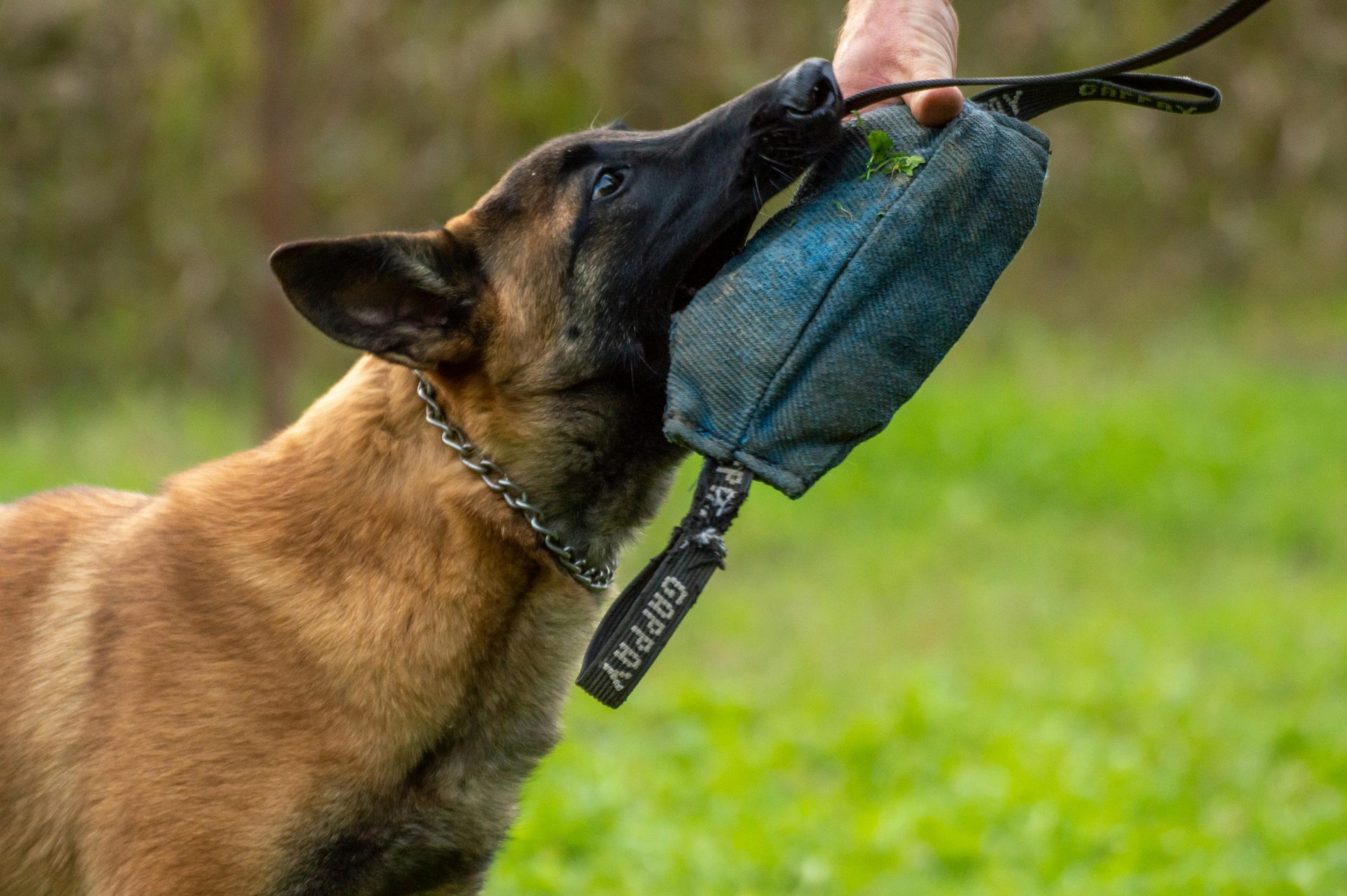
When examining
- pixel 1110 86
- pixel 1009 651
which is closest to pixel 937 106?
pixel 1110 86

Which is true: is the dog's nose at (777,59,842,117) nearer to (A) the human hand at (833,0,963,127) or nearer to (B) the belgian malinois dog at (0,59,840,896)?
(B) the belgian malinois dog at (0,59,840,896)

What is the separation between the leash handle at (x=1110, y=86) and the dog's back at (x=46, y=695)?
168cm

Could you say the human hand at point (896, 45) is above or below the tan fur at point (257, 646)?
above

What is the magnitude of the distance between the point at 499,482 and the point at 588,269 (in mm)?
467

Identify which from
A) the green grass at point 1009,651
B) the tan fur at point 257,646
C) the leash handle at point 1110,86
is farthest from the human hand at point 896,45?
the green grass at point 1009,651

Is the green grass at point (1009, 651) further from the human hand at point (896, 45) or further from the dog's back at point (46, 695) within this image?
the human hand at point (896, 45)

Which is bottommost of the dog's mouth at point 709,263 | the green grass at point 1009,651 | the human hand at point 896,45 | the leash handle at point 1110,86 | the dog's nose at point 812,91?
the green grass at point 1009,651

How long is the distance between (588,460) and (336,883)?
89 centimetres

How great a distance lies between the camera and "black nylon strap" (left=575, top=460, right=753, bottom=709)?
8.59 ft

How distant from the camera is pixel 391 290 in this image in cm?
270

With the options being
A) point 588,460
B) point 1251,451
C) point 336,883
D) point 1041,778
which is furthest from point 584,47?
point 336,883

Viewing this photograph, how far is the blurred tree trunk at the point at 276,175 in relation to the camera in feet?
19.9

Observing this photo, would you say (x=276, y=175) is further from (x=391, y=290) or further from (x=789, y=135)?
(x=789, y=135)

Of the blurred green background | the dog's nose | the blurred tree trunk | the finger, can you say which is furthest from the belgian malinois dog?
the blurred tree trunk
